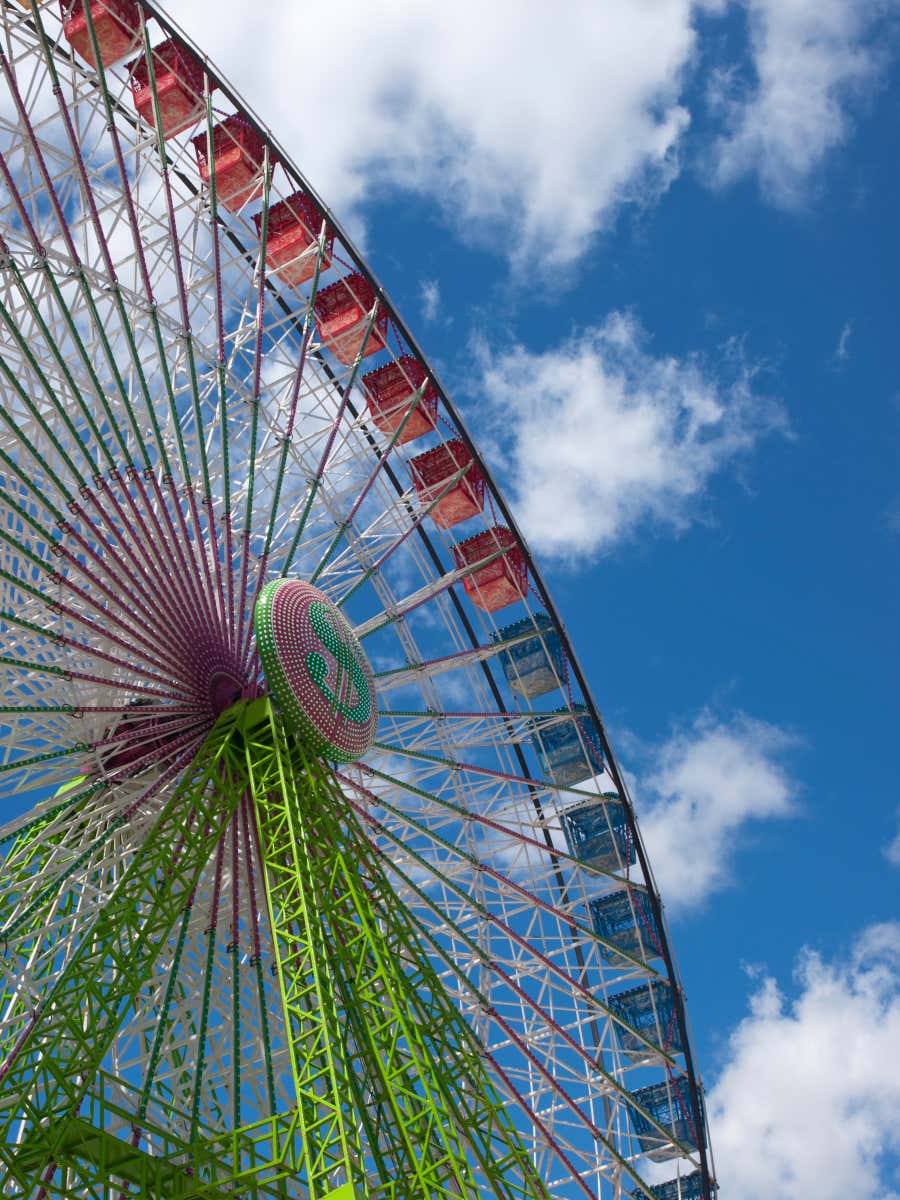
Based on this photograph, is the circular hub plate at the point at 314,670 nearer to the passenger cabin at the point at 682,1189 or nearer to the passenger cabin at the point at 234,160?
the passenger cabin at the point at 234,160

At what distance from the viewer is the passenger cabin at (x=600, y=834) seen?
2936 cm

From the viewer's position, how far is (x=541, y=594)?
96.0 feet

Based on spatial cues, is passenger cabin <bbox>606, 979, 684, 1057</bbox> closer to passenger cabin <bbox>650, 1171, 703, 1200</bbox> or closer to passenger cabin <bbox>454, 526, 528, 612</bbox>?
passenger cabin <bbox>650, 1171, 703, 1200</bbox>

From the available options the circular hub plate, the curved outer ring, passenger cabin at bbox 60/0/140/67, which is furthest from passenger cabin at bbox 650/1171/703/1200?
passenger cabin at bbox 60/0/140/67

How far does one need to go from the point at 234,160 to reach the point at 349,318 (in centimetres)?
367

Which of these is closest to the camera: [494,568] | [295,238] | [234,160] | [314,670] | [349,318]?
[314,670]

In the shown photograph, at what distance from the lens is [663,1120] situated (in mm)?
27406

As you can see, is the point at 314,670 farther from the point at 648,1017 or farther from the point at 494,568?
the point at 648,1017

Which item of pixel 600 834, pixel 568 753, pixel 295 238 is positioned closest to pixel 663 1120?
pixel 600 834

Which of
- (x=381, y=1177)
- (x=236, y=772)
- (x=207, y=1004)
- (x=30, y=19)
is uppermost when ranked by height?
(x=30, y=19)

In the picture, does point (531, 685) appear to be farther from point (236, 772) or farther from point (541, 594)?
point (236, 772)

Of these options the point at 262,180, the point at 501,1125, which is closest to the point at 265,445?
the point at 262,180

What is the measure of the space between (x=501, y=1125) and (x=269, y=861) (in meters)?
4.64

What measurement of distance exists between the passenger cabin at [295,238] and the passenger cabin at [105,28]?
3.86 metres
